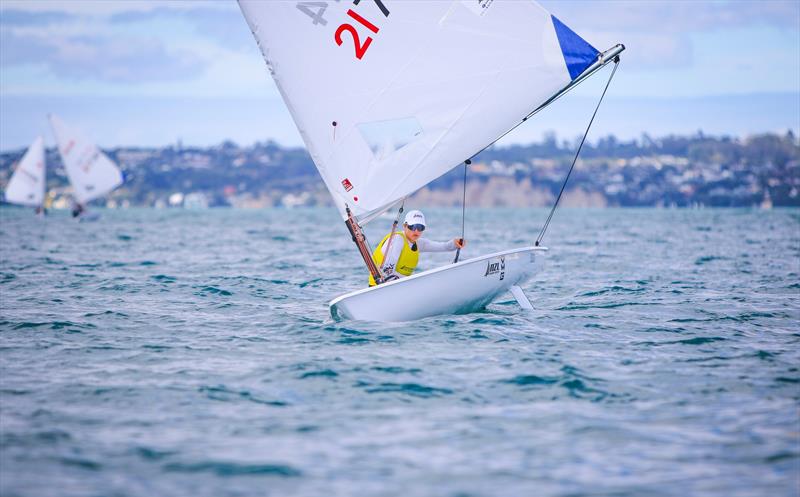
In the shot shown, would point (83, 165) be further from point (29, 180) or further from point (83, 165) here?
point (29, 180)

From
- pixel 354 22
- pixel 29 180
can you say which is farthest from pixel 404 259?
pixel 29 180

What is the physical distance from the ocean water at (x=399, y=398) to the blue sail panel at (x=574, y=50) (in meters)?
3.30

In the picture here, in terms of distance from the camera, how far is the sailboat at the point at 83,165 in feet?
179

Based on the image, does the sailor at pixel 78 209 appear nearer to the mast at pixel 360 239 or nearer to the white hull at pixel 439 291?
the mast at pixel 360 239

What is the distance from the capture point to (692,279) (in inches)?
715

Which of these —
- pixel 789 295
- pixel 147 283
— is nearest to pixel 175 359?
pixel 147 283

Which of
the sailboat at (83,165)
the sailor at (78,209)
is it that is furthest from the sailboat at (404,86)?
the sailor at (78,209)

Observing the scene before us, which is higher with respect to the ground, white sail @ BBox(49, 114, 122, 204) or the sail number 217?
white sail @ BBox(49, 114, 122, 204)

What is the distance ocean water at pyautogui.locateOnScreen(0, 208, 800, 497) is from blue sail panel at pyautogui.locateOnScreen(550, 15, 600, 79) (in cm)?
330

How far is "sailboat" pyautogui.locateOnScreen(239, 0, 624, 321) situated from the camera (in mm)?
10281

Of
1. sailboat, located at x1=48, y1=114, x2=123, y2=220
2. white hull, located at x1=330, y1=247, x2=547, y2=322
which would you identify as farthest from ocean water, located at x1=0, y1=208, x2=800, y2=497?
sailboat, located at x1=48, y1=114, x2=123, y2=220

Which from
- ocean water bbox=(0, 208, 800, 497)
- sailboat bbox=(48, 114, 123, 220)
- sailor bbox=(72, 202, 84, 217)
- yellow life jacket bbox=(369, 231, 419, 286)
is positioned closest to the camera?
ocean water bbox=(0, 208, 800, 497)

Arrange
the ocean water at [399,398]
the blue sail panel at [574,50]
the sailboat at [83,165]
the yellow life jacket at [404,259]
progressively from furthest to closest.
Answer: the sailboat at [83,165]
the yellow life jacket at [404,259]
the blue sail panel at [574,50]
the ocean water at [399,398]

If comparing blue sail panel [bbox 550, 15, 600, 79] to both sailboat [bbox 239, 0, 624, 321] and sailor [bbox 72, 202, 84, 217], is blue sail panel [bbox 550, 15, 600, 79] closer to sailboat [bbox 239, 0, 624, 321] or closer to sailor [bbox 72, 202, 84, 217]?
sailboat [bbox 239, 0, 624, 321]
